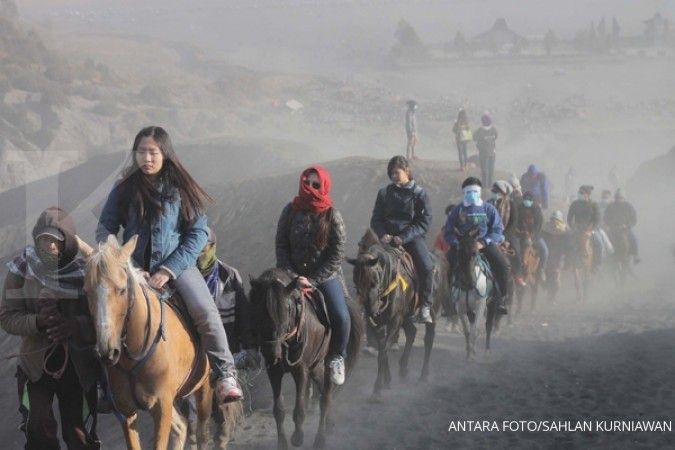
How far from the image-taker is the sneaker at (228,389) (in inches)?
273

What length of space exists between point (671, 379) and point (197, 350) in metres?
7.35

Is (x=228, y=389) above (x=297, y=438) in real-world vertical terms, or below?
above

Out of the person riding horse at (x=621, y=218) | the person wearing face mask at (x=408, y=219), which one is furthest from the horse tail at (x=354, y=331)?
the person riding horse at (x=621, y=218)

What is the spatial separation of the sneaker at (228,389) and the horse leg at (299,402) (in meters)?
1.64

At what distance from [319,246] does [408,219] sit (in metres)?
3.00

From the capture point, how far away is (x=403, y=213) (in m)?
11.4

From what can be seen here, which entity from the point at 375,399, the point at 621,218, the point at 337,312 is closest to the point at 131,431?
the point at 337,312

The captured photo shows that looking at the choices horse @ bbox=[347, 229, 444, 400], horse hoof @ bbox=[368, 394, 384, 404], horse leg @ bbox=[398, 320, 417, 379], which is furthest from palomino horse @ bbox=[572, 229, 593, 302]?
horse hoof @ bbox=[368, 394, 384, 404]

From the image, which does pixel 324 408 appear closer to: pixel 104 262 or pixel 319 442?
pixel 319 442

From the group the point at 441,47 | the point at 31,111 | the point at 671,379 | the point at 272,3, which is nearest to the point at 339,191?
the point at 671,379

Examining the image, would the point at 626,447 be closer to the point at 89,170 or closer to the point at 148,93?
the point at 89,170

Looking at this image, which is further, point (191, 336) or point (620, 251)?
point (620, 251)

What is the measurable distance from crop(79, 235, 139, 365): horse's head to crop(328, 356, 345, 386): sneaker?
3.50 meters

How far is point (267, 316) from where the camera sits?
7.85m
